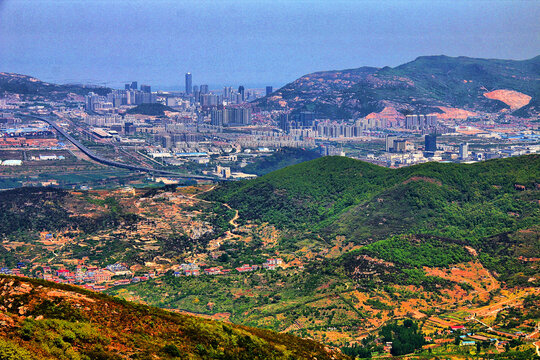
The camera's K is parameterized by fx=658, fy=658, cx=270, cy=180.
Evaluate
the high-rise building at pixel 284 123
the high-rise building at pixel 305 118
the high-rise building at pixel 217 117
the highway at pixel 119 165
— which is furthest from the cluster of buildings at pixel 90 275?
the high-rise building at pixel 305 118

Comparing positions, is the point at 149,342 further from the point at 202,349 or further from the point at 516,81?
the point at 516,81

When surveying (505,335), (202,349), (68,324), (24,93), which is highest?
(24,93)

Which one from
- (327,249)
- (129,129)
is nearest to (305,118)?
(129,129)

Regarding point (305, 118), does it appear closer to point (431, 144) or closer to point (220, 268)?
point (431, 144)

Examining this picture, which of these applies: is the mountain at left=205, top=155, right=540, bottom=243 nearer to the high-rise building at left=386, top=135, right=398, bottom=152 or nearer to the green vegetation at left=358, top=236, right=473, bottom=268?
the green vegetation at left=358, top=236, right=473, bottom=268

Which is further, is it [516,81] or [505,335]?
[516,81]

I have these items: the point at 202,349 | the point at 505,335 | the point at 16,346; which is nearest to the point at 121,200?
the point at 505,335

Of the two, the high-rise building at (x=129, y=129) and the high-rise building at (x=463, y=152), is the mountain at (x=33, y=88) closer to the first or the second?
the high-rise building at (x=129, y=129)
